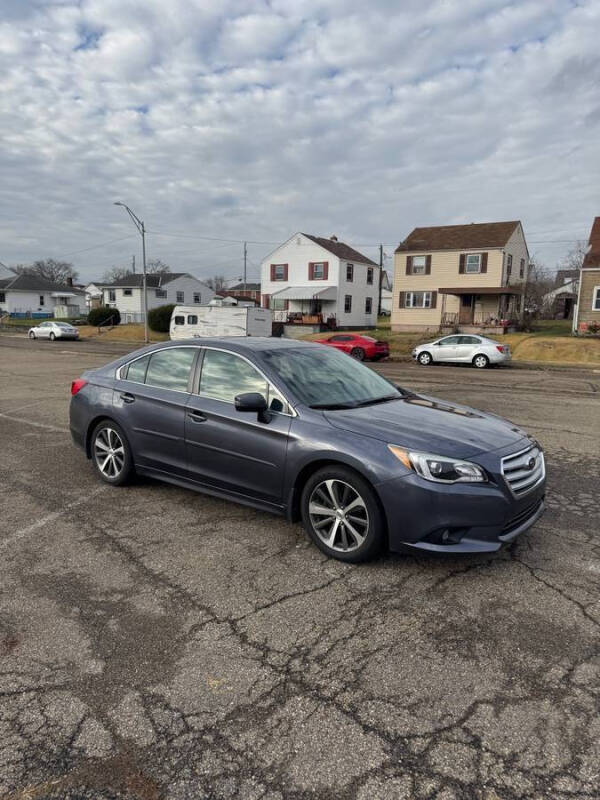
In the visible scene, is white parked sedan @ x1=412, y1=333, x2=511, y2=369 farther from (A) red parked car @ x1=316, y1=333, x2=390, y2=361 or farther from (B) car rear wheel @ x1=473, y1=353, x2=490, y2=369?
(A) red parked car @ x1=316, y1=333, x2=390, y2=361

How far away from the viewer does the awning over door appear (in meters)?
46.4

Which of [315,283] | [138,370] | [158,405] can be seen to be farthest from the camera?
[315,283]

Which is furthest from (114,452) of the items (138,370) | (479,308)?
(479,308)

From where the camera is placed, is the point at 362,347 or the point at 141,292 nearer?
the point at 362,347

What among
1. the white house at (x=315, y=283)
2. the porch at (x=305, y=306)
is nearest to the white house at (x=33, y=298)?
the white house at (x=315, y=283)

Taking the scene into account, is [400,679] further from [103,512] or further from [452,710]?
[103,512]

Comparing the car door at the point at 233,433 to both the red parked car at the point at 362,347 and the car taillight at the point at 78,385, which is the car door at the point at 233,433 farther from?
the red parked car at the point at 362,347

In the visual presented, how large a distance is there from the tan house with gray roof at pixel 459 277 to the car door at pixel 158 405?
1339 inches

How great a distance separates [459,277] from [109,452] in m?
37.6

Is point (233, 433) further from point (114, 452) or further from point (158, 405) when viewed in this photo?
point (114, 452)

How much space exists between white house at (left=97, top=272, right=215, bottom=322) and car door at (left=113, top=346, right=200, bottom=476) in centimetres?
6051

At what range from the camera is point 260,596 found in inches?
141

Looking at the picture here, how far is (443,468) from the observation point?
11.9 ft

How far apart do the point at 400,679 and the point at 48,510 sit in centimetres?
367
